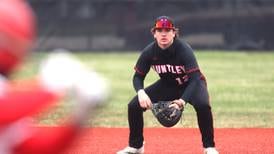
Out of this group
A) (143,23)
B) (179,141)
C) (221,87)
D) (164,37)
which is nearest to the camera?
(164,37)

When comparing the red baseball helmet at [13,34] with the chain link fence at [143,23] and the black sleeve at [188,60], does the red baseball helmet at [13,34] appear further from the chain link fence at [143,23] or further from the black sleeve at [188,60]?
the chain link fence at [143,23]

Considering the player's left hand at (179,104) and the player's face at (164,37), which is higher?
the player's face at (164,37)

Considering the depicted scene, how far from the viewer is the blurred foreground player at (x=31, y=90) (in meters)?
2.13

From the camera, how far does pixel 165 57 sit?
7430 mm

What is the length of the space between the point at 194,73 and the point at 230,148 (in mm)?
1275

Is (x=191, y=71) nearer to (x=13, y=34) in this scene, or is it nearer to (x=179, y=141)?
(x=179, y=141)

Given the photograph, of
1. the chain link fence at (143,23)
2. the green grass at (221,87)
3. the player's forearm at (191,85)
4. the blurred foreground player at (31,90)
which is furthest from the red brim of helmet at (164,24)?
the chain link fence at (143,23)

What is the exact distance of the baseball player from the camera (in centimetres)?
727

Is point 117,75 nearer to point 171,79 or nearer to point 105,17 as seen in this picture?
point 105,17

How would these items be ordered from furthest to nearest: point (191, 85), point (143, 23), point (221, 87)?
point (143, 23) < point (221, 87) < point (191, 85)

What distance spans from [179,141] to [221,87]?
22.0 ft

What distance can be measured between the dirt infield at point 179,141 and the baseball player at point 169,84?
0.53 meters

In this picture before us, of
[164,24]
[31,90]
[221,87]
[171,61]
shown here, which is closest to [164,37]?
[164,24]

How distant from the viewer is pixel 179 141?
869 cm
